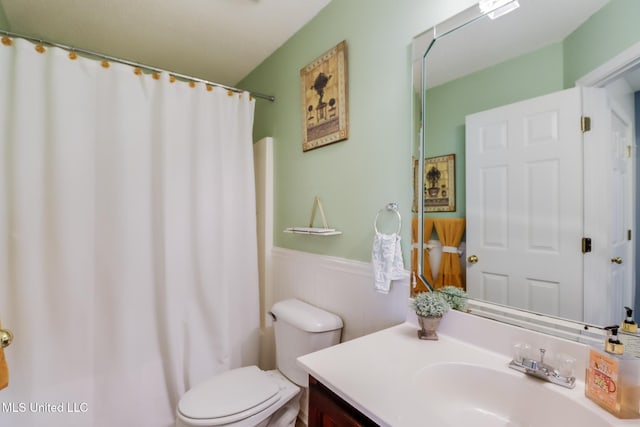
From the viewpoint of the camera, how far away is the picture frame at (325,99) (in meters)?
1.40

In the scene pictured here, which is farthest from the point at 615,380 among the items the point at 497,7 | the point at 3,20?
the point at 3,20

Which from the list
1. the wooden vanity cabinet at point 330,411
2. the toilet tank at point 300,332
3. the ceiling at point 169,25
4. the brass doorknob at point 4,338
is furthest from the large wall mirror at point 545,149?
the brass doorknob at point 4,338

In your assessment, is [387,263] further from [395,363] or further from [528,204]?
[528,204]

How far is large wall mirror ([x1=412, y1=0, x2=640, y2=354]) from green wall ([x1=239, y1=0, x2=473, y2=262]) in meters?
0.14

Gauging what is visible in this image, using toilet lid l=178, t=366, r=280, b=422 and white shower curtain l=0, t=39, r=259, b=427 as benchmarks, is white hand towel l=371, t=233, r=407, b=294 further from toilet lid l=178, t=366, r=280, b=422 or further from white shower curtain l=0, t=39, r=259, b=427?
white shower curtain l=0, t=39, r=259, b=427

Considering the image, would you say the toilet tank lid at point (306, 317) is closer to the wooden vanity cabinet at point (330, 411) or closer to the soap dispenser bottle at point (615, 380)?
the wooden vanity cabinet at point (330, 411)

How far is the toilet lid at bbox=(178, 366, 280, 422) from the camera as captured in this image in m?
1.14


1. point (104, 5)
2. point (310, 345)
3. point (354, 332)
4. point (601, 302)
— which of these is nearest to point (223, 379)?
point (310, 345)

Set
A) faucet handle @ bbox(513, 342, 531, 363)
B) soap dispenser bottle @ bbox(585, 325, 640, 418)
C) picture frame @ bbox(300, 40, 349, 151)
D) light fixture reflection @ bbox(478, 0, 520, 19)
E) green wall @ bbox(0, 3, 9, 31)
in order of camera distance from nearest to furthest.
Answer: soap dispenser bottle @ bbox(585, 325, 640, 418) → faucet handle @ bbox(513, 342, 531, 363) → light fixture reflection @ bbox(478, 0, 520, 19) → picture frame @ bbox(300, 40, 349, 151) → green wall @ bbox(0, 3, 9, 31)

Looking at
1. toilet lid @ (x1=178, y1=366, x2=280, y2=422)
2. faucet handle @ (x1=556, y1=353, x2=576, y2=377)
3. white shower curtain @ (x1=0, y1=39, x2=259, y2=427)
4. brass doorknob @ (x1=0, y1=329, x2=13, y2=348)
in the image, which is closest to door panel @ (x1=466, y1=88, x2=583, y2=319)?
faucet handle @ (x1=556, y1=353, x2=576, y2=377)

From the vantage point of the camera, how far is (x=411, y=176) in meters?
1.13

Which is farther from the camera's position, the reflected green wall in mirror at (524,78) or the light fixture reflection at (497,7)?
the light fixture reflection at (497,7)

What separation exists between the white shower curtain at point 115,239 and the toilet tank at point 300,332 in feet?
1.29

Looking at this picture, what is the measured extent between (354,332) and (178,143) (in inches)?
53.5
